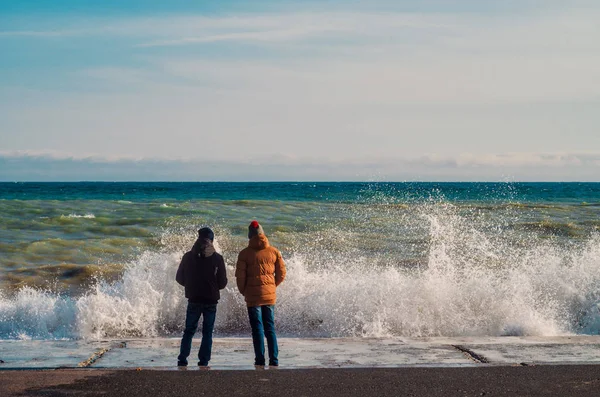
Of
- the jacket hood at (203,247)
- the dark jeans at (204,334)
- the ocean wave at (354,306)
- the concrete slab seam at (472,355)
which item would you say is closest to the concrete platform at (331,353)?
the concrete slab seam at (472,355)

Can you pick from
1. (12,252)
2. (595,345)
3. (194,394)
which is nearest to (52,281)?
(12,252)

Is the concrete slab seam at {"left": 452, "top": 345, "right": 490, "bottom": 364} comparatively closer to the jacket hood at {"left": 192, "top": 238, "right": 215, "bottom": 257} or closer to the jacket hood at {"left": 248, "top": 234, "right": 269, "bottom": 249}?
the jacket hood at {"left": 248, "top": 234, "right": 269, "bottom": 249}

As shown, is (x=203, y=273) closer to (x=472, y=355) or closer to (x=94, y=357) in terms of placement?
(x=94, y=357)

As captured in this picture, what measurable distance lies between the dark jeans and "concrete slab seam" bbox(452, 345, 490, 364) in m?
2.68

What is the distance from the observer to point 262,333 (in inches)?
291

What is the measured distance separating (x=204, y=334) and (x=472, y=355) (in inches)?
110

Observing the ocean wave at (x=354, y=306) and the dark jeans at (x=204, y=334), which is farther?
the ocean wave at (x=354, y=306)

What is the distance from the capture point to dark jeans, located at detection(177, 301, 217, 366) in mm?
7254

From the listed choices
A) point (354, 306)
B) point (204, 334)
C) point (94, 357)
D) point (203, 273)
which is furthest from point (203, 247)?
point (354, 306)

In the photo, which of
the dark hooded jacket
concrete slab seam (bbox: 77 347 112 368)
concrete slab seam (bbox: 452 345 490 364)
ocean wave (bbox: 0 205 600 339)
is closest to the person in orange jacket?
the dark hooded jacket

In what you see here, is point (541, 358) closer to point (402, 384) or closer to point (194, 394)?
point (402, 384)

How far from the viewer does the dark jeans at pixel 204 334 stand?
23.8 ft

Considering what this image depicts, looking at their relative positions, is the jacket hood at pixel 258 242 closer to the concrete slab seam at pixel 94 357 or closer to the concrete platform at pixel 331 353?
the concrete platform at pixel 331 353

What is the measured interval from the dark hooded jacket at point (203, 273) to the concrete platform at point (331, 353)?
2.39ft
